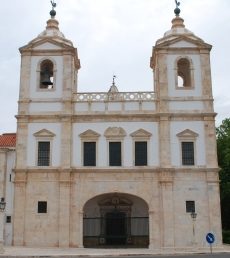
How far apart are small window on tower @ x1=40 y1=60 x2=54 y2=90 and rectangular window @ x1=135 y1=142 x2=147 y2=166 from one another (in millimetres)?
7093

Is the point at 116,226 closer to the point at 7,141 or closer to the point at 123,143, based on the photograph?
the point at 123,143

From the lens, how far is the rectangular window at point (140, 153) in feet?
96.1

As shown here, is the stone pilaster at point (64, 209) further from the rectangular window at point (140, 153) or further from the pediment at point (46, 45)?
the pediment at point (46, 45)

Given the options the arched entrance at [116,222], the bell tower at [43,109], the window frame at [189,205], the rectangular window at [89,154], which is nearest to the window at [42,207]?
the bell tower at [43,109]

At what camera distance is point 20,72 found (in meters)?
31.2

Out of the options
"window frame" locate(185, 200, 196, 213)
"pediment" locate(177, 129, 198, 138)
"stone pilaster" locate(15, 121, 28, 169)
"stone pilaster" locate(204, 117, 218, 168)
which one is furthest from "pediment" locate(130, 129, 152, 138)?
"stone pilaster" locate(15, 121, 28, 169)

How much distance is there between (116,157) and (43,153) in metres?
4.66

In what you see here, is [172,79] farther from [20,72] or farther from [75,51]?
[20,72]

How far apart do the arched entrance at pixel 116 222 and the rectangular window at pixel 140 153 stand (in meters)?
2.78

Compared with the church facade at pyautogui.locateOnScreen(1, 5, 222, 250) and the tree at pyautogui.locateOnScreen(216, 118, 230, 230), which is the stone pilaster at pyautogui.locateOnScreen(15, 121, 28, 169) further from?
the tree at pyautogui.locateOnScreen(216, 118, 230, 230)

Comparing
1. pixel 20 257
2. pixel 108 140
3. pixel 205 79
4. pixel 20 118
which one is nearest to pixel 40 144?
pixel 20 118

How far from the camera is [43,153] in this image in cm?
2959

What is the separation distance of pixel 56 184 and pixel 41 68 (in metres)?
8.17

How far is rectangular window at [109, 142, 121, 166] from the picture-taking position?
2936cm
